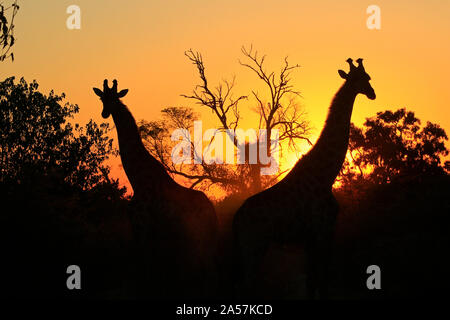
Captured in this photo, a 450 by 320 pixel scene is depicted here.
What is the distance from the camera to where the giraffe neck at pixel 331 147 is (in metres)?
11.8

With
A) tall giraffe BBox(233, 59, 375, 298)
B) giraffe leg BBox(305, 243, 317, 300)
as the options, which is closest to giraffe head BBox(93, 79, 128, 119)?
tall giraffe BBox(233, 59, 375, 298)

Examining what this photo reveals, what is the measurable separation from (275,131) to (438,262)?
79.4 ft

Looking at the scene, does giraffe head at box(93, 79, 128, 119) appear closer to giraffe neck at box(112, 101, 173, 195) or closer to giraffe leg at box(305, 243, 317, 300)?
giraffe neck at box(112, 101, 173, 195)

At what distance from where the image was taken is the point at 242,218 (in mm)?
11156

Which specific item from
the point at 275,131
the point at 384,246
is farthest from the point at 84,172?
the point at 384,246

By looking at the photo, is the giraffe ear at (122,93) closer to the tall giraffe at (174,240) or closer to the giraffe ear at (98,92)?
the giraffe ear at (98,92)

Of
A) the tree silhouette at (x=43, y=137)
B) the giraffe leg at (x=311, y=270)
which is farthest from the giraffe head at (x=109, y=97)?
the tree silhouette at (x=43, y=137)

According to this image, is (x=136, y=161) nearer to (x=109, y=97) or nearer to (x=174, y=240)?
(x=109, y=97)

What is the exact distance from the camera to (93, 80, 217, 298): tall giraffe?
11758mm

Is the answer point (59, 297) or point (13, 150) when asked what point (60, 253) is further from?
point (13, 150)

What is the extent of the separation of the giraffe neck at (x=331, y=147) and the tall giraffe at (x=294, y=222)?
0.02 metres

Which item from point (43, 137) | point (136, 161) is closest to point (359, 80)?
point (136, 161)

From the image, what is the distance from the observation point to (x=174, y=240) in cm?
1185
